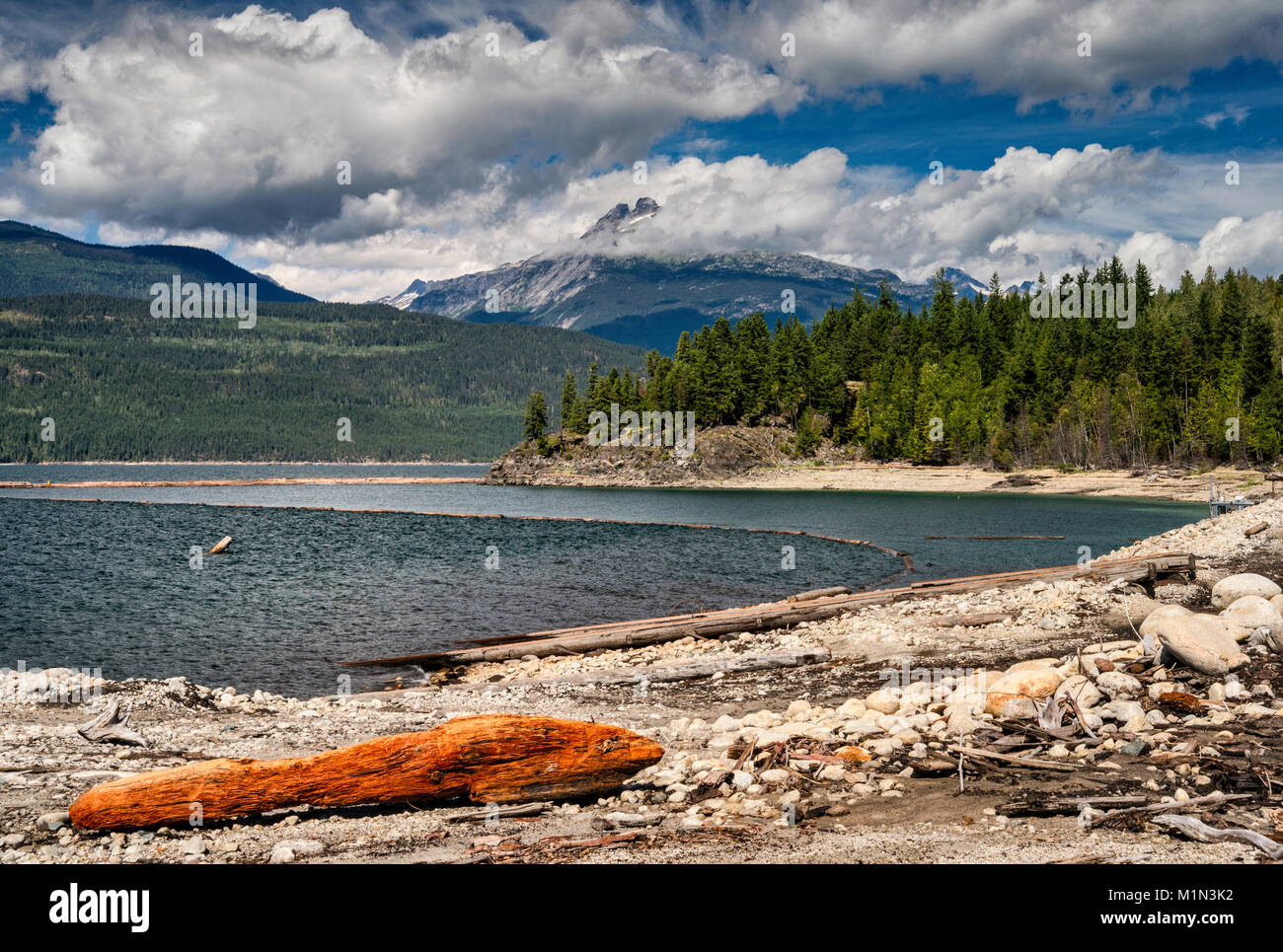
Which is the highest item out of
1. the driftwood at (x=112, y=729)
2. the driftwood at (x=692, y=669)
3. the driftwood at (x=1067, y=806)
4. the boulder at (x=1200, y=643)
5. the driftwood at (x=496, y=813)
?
the boulder at (x=1200, y=643)

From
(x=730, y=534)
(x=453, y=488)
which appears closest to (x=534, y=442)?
(x=453, y=488)

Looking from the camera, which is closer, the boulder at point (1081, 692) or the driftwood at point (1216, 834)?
the driftwood at point (1216, 834)

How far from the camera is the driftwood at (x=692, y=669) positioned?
18.5 meters

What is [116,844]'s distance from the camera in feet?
27.6

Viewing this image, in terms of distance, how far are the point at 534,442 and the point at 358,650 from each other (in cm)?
13133

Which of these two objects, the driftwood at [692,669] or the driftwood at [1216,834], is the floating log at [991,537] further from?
the driftwood at [1216,834]

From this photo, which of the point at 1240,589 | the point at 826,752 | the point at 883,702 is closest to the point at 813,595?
the point at 1240,589

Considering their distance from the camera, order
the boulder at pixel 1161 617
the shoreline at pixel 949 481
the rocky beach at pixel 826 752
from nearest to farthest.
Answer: the rocky beach at pixel 826 752 → the boulder at pixel 1161 617 → the shoreline at pixel 949 481

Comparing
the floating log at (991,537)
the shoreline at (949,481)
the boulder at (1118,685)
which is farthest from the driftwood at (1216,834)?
the shoreline at (949,481)

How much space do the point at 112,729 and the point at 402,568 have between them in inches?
1204

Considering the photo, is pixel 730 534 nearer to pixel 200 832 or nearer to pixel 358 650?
pixel 358 650

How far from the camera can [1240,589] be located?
59.8 ft

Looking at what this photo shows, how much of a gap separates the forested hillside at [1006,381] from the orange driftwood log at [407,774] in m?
114

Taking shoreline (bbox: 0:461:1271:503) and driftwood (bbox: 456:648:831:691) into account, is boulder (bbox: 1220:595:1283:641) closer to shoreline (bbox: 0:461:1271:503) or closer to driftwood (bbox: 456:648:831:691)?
driftwood (bbox: 456:648:831:691)
